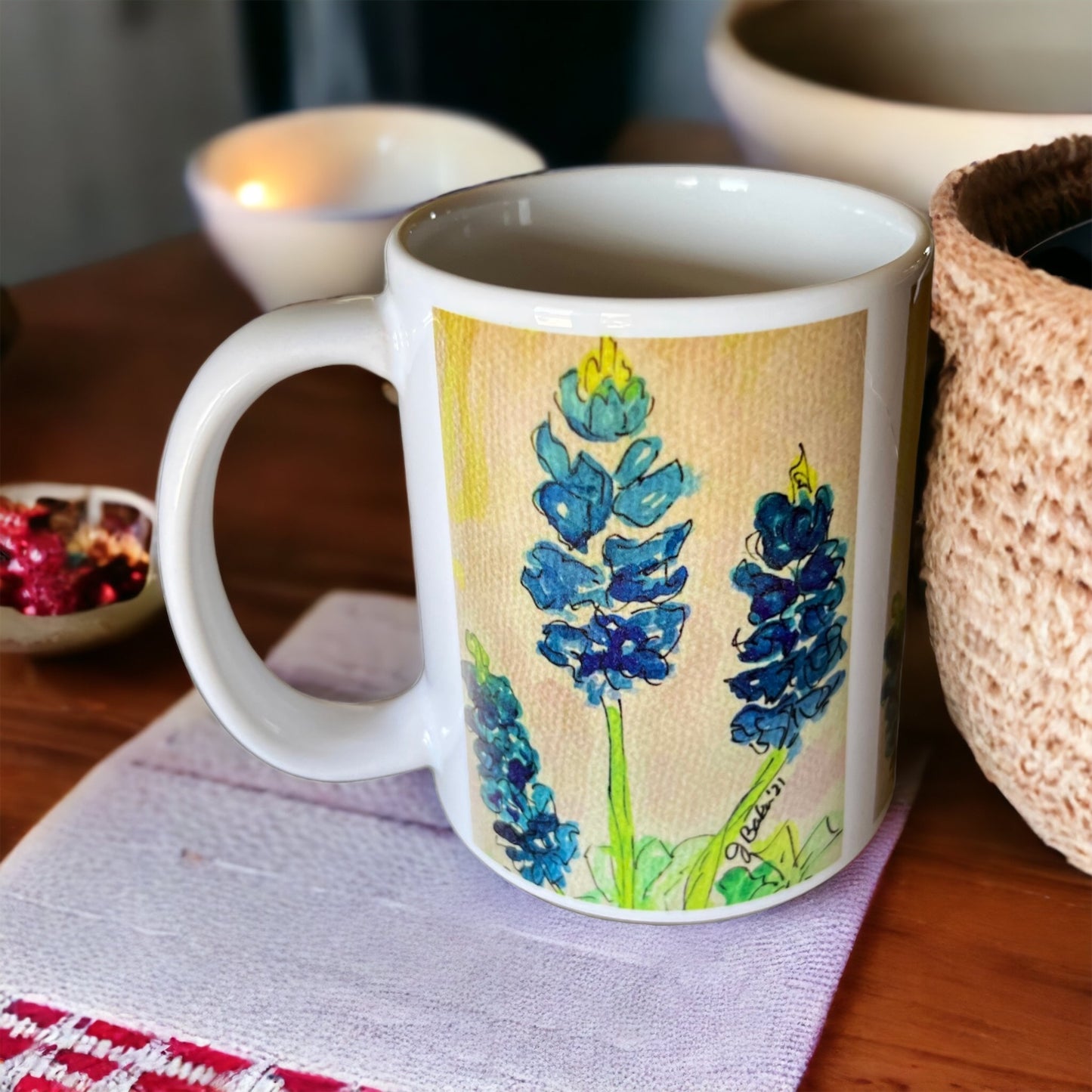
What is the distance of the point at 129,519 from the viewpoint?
1.42 feet

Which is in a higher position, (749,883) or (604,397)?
(604,397)

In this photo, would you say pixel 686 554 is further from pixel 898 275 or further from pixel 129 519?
pixel 129 519

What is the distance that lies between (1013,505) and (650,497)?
0.08 m

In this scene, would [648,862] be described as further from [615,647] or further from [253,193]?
[253,193]

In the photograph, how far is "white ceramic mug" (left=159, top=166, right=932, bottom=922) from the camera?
24 centimetres

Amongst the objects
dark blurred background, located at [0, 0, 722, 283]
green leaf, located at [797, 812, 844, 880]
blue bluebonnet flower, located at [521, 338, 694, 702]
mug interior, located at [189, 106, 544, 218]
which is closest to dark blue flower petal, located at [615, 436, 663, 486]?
blue bluebonnet flower, located at [521, 338, 694, 702]

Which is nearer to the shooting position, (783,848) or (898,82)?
(783,848)

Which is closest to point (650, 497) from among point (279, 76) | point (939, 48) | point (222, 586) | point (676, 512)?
point (676, 512)

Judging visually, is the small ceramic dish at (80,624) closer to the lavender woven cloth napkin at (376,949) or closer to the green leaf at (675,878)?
the lavender woven cloth napkin at (376,949)

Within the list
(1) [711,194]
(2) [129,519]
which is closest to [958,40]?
(1) [711,194]

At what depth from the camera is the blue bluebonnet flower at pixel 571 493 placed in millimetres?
247

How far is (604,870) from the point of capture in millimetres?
288

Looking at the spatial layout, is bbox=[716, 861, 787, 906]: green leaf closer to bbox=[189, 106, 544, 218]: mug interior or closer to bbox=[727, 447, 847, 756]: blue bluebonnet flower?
bbox=[727, 447, 847, 756]: blue bluebonnet flower

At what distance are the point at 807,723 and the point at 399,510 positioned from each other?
0.81 ft
